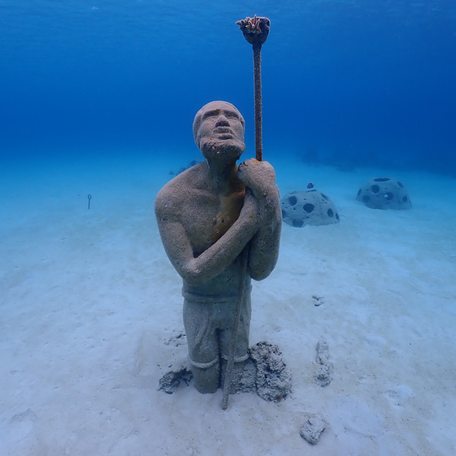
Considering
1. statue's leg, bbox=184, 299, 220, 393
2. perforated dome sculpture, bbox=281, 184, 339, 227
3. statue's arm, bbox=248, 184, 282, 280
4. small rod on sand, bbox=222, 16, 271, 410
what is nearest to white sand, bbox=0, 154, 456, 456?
statue's leg, bbox=184, 299, 220, 393

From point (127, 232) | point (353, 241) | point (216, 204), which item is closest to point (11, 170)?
point (127, 232)

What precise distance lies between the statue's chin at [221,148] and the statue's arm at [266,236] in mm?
458

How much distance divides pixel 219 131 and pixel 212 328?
2035 mm

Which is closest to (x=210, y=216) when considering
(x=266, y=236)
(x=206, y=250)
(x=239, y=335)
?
(x=206, y=250)

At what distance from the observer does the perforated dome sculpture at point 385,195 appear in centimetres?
1435

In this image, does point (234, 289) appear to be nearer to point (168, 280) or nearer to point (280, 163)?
point (168, 280)

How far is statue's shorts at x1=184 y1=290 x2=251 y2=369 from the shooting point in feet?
11.9

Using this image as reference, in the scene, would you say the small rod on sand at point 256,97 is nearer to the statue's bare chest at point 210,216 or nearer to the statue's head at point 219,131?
the statue's head at point 219,131

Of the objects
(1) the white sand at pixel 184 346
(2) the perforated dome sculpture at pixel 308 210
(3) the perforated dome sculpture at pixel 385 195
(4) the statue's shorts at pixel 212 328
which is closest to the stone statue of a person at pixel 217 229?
(4) the statue's shorts at pixel 212 328

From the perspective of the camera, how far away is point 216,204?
11.0 feet

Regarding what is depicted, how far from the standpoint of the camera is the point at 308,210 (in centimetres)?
1184

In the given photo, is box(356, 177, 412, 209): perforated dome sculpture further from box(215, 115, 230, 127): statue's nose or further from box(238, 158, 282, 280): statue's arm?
box(215, 115, 230, 127): statue's nose

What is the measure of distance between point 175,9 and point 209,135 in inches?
1291

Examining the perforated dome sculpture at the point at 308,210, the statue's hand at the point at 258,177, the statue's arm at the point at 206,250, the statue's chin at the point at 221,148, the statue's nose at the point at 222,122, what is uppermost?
the statue's nose at the point at 222,122
